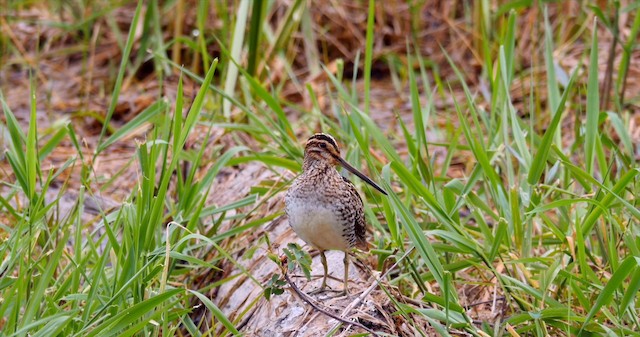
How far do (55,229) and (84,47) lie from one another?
10.7ft

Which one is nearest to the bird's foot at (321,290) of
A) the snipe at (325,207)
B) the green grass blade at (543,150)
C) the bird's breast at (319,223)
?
the snipe at (325,207)

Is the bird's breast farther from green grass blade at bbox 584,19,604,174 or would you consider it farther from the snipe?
green grass blade at bbox 584,19,604,174

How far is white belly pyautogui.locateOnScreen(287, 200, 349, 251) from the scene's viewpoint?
131 inches

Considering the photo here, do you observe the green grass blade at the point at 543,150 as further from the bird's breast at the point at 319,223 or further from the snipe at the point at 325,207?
the bird's breast at the point at 319,223

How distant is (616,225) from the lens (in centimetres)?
347

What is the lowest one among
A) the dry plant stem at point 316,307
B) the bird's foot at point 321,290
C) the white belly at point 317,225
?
the bird's foot at point 321,290

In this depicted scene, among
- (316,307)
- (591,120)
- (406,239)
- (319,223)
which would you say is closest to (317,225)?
(319,223)

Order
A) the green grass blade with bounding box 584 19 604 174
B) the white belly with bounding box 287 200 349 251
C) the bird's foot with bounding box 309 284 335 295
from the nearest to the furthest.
→ the white belly with bounding box 287 200 349 251 → the bird's foot with bounding box 309 284 335 295 → the green grass blade with bounding box 584 19 604 174

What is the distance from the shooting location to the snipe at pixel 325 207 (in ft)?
11.0

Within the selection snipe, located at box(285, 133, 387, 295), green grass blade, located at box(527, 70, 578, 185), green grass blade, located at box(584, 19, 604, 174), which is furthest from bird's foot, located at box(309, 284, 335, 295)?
green grass blade, located at box(584, 19, 604, 174)

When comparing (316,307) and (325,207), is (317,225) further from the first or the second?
(316,307)

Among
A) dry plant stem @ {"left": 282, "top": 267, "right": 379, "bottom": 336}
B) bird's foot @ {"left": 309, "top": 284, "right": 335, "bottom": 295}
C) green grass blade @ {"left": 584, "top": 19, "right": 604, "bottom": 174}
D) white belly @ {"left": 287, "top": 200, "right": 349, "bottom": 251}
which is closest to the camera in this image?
dry plant stem @ {"left": 282, "top": 267, "right": 379, "bottom": 336}

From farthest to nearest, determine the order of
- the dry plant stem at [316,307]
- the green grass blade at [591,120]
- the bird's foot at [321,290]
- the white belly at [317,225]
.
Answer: the green grass blade at [591,120] < the bird's foot at [321,290] < the white belly at [317,225] < the dry plant stem at [316,307]

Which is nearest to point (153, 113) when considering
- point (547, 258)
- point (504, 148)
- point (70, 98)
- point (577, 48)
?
point (504, 148)
